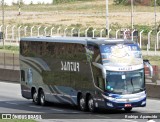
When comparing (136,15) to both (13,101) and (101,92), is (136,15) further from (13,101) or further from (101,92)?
(101,92)

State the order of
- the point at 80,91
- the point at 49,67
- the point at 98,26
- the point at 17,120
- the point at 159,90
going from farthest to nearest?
the point at 98,26 → the point at 159,90 → the point at 49,67 → the point at 80,91 → the point at 17,120

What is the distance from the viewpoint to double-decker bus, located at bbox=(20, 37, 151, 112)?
30.5 meters

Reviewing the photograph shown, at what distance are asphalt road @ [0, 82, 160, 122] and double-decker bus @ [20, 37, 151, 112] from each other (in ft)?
1.44

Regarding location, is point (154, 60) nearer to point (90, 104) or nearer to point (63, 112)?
point (63, 112)

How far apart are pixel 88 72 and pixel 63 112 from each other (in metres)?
2.20

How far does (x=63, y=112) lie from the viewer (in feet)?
107

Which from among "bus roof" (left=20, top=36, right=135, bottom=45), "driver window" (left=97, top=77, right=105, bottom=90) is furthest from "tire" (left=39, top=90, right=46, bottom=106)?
"driver window" (left=97, top=77, right=105, bottom=90)

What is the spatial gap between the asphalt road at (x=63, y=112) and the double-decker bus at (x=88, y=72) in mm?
Answer: 438

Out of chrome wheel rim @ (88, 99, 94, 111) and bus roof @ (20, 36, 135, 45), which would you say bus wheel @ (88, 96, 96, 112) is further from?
bus roof @ (20, 36, 135, 45)

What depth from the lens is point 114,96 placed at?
30453 millimetres

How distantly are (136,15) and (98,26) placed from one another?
14220 millimetres

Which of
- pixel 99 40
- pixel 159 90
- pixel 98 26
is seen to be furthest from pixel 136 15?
pixel 99 40

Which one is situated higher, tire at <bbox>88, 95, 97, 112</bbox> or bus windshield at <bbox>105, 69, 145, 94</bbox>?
bus windshield at <bbox>105, 69, 145, 94</bbox>

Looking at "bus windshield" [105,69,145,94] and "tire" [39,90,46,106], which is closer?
"bus windshield" [105,69,145,94]
